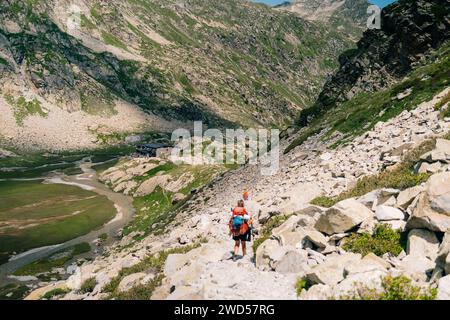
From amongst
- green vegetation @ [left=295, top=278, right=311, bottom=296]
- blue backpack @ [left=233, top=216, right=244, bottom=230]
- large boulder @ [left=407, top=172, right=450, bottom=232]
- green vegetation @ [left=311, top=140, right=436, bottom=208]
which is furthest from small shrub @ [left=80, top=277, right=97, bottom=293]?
large boulder @ [left=407, top=172, right=450, bottom=232]

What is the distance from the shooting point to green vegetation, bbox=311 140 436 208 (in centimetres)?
1969

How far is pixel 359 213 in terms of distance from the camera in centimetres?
1794

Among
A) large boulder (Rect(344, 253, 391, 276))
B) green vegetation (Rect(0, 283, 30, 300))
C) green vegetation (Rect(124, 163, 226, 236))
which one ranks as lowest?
green vegetation (Rect(0, 283, 30, 300))

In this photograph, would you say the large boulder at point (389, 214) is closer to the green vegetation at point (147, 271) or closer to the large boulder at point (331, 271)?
the large boulder at point (331, 271)

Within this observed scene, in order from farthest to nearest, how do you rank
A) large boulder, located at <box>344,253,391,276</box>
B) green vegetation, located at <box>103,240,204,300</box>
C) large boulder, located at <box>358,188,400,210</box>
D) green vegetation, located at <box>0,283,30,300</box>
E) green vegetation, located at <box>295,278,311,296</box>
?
green vegetation, located at <box>0,283,30,300</box>, green vegetation, located at <box>103,240,204,300</box>, large boulder, located at <box>358,188,400,210</box>, green vegetation, located at <box>295,278,311,296</box>, large boulder, located at <box>344,253,391,276</box>

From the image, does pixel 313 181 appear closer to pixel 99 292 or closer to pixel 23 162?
pixel 99 292

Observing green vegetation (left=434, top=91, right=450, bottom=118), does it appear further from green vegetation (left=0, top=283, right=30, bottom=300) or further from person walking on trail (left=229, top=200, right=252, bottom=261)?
green vegetation (left=0, top=283, right=30, bottom=300)

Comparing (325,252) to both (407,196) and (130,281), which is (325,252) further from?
(130,281)

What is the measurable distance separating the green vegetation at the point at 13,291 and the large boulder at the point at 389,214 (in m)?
49.8

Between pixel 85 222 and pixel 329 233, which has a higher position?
pixel 329 233

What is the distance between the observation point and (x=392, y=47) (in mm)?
66125

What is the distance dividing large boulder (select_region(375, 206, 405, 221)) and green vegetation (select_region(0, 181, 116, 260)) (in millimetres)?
73492
